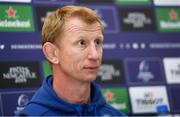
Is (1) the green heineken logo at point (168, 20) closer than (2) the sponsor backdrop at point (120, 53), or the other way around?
(2) the sponsor backdrop at point (120, 53)

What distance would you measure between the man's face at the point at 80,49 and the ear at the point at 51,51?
0.02 metres

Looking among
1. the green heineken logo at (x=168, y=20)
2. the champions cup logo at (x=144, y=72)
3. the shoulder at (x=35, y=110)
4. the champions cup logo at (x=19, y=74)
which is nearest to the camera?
the shoulder at (x=35, y=110)

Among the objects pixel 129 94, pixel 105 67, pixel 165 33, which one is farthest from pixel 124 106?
pixel 165 33

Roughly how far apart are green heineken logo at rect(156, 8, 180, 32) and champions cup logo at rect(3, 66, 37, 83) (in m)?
0.94

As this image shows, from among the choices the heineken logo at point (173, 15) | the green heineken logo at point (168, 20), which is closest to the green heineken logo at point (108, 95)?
the green heineken logo at point (168, 20)

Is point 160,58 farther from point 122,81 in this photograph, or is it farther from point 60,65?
point 60,65

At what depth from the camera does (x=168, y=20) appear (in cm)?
288

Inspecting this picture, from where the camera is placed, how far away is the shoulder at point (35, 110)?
1573mm

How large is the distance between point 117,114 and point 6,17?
101cm

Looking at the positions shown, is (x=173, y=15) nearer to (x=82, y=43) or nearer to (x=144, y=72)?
(x=144, y=72)

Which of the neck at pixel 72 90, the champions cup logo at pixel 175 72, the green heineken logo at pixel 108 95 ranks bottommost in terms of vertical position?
the green heineken logo at pixel 108 95

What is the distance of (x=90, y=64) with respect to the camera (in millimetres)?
1621

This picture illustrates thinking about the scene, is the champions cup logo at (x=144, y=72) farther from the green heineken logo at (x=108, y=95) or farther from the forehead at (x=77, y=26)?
the forehead at (x=77, y=26)

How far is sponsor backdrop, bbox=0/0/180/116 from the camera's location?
2.39 m
